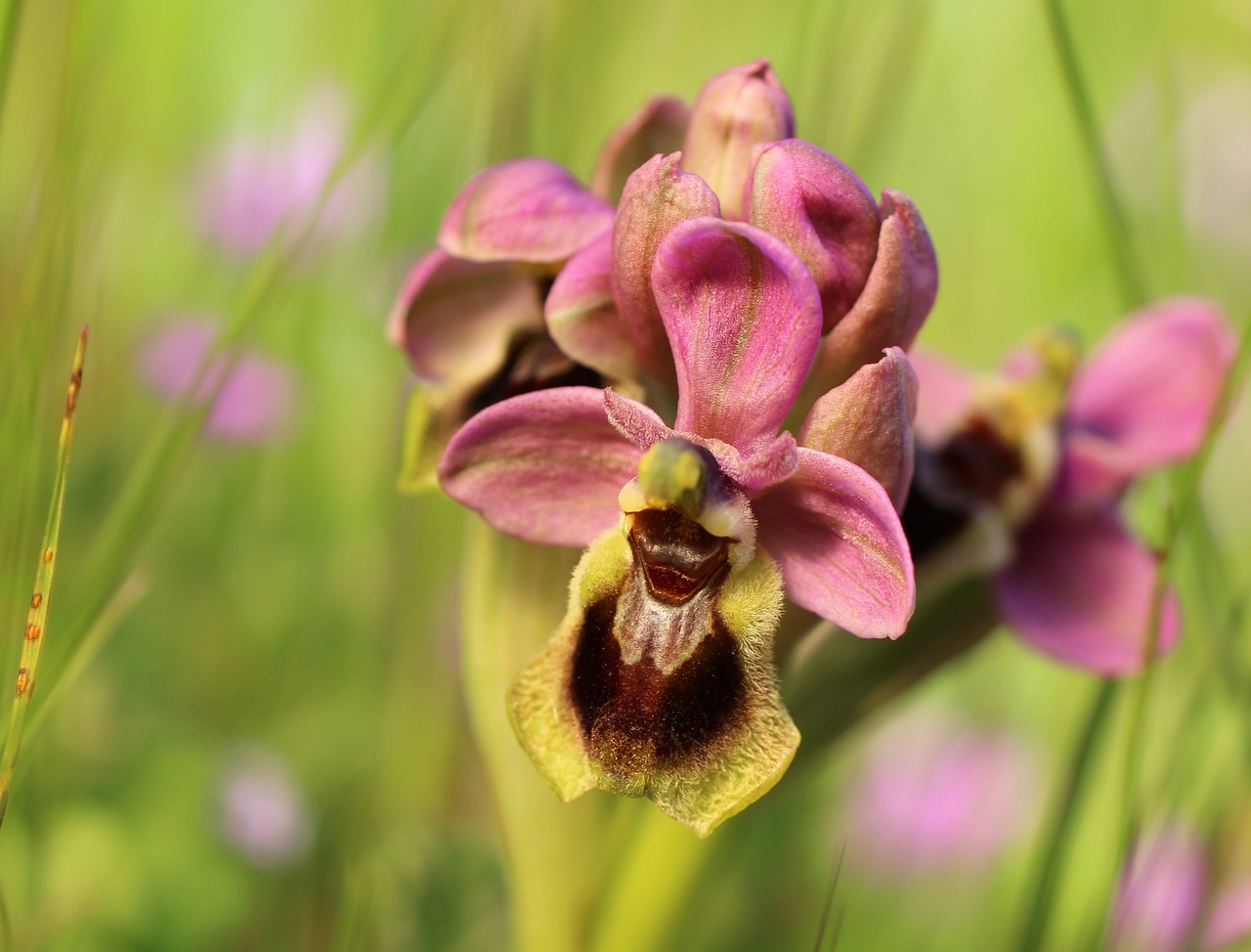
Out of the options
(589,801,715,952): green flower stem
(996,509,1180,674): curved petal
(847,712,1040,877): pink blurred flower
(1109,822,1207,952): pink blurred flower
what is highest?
(996,509,1180,674): curved petal

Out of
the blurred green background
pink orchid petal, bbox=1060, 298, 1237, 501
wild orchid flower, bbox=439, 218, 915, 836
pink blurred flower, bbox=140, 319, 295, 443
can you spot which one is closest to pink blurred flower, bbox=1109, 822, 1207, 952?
the blurred green background

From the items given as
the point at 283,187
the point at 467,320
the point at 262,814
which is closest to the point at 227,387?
the point at 283,187

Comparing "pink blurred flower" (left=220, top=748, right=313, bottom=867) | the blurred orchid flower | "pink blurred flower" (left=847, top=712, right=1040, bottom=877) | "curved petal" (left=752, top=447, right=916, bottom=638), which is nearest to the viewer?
"curved petal" (left=752, top=447, right=916, bottom=638)

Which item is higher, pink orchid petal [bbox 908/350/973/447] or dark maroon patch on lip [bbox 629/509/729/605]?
dark maroon patch on lip [bbox 629/509/729/605]

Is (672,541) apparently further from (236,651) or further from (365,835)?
(236,651)

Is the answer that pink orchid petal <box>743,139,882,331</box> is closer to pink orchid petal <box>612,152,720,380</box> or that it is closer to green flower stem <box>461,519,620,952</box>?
pink orchid petal <box>612,152,720,380</box>

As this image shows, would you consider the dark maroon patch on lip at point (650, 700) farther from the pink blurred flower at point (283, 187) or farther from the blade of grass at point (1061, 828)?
the pink blurred flower at point (283, 187)

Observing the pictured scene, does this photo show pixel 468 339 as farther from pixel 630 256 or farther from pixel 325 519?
pixel 325 519

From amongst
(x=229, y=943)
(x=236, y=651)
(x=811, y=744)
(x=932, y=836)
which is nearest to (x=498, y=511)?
(x=811, y=744)
